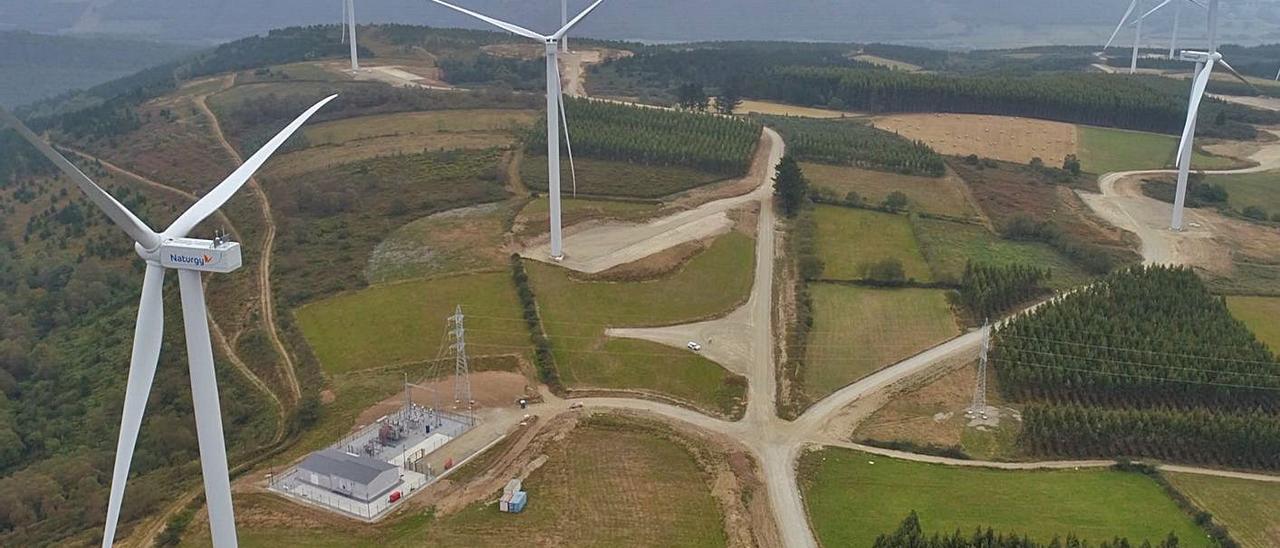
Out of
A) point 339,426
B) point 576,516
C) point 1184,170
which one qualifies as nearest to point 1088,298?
point 1184,170

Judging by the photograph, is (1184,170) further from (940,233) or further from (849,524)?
(849,524)

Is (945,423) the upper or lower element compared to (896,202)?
lower

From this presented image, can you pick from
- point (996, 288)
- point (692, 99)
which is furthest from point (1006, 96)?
point (996, 288)

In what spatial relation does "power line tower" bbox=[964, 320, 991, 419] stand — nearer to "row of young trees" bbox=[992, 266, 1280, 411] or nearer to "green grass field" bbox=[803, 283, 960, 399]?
"row of young trees" bbox=[992, 266, 1280, 411]

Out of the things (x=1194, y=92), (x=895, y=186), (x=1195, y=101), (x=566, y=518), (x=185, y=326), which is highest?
(x=1194, y=92)

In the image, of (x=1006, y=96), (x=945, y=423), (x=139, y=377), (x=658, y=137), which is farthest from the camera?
(x=1006, y=96)

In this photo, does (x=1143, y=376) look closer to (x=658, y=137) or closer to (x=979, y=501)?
(x=979, y=501)

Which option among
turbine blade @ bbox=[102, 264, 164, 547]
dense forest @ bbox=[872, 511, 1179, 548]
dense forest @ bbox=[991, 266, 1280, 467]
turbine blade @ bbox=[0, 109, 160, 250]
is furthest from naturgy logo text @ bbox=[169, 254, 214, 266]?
dense forest @ bbox=[991, 266, 1280, 467]
